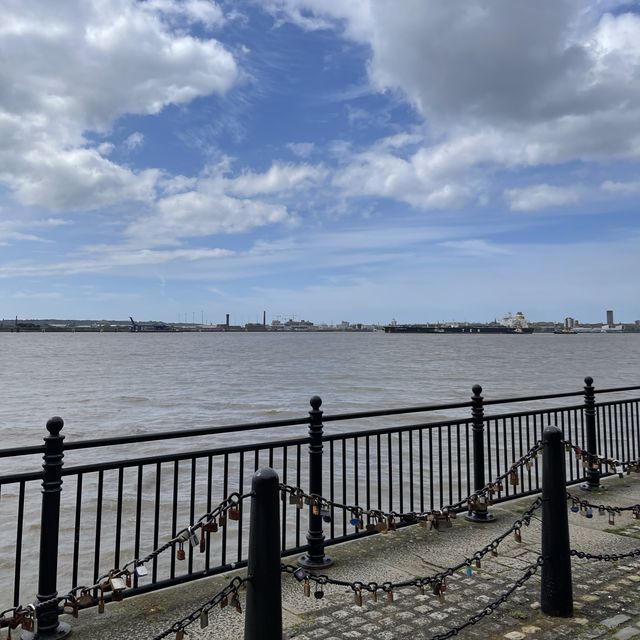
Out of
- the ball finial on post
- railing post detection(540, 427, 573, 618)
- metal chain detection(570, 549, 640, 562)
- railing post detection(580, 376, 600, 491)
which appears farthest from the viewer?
railing post detection(580, 376, 600, 491)

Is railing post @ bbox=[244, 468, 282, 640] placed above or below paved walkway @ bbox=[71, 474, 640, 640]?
above

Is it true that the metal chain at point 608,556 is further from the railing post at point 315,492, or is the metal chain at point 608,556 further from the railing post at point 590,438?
the railing post at point 590,438

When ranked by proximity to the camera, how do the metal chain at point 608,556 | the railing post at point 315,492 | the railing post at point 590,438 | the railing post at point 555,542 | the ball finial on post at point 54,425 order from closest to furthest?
the ball finial on post at point 54,425, the railing post at point 555,542, the metal chain at point 608,556, the railing post at point 315,492, the railing post at point 590,438

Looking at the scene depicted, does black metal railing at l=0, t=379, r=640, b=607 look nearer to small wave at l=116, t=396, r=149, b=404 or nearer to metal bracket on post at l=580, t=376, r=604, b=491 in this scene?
metal bracket on post at l=580, t=376, r=604, b=491

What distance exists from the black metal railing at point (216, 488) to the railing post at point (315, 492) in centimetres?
1

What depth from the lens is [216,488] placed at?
1188cm

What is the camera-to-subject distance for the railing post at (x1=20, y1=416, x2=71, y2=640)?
396 cm

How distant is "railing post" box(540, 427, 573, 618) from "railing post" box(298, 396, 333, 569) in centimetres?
197

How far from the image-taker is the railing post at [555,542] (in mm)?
4180

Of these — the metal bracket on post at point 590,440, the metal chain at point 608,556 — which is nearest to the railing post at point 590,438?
the metal bracket on post at point 590,440

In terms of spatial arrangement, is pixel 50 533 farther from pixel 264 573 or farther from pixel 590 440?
pixel 590 440

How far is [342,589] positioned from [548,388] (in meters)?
35.6

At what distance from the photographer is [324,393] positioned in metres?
34.4

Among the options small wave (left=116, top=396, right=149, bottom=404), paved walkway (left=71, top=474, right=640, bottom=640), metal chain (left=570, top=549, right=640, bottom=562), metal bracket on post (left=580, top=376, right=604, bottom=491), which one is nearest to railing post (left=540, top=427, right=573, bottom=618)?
paved walkway (left=71, top=474, right=640, bottom=640)
